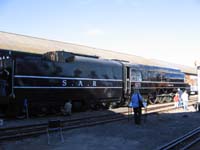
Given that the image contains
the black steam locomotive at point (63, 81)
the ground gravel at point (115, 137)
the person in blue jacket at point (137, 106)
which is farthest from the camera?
the black steam locomotive at point (63, 81)

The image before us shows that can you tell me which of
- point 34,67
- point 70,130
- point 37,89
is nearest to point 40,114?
point 37,89

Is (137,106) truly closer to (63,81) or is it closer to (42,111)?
(63,81)

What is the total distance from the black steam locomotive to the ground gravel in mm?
4561

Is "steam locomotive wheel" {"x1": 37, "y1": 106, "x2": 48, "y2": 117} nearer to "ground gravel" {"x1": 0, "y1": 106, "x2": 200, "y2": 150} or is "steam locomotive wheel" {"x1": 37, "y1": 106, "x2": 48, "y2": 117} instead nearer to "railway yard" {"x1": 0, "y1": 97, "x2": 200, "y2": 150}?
"railway yard" {"x1": 0, "y1": 97, "x2": 200, "y2": 150}

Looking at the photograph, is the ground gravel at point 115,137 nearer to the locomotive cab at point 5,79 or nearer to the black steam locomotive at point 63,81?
the black steam locomotive at point 63,81

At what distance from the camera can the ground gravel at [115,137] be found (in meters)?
10.1

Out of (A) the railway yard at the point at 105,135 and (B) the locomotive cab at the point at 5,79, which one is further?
(B) the locomotive cab at the point at 5,79

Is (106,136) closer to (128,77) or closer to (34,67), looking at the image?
(34,67)

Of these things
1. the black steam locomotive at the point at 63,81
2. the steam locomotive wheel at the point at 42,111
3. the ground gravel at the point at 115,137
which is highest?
the black steam locomotive at the point at 63,81

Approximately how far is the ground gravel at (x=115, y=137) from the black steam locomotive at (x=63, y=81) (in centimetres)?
456

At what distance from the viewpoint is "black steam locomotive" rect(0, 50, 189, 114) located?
1638cm

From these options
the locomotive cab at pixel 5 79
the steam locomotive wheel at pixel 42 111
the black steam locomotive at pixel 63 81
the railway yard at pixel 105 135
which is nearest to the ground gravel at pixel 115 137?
the railway yard at pixel 105 135

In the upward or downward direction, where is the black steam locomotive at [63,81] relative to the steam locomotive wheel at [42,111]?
upward

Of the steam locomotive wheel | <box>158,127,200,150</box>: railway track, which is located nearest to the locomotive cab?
the steam locomotive wheel
